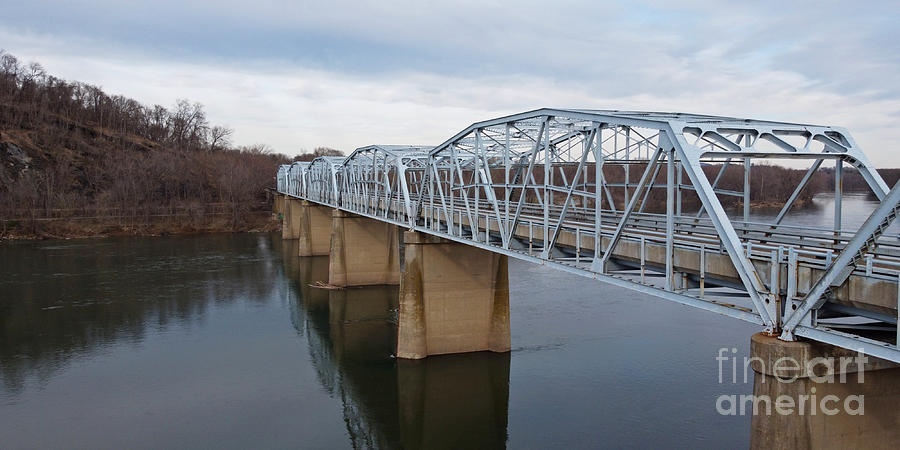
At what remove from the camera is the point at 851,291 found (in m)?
9.34

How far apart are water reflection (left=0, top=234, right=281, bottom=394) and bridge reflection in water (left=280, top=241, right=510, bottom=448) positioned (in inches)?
313

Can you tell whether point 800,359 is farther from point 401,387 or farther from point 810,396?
point 401,387

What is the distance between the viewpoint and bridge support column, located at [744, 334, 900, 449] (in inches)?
378

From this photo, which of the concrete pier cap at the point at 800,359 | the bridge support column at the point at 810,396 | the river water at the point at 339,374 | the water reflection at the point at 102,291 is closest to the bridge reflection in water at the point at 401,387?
the river water at the point at 339,374

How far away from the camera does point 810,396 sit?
31.6 feet

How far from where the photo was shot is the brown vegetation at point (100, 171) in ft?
254

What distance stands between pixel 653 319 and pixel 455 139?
14.8 metres

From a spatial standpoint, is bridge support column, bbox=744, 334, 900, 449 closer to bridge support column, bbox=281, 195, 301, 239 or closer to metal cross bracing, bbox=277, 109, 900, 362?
metal cross bracing, bbox=277, 109, 900, 362

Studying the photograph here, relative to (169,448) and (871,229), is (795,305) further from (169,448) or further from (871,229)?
(169,448)

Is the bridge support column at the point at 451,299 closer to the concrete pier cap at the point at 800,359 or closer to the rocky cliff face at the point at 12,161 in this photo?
the concrete pier cap at the point at 800,359

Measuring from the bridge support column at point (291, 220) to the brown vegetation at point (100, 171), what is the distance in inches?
424

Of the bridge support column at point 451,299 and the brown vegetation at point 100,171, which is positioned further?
the brown vegetation at point 100,171

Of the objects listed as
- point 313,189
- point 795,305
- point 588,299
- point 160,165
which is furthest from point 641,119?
point 160,165

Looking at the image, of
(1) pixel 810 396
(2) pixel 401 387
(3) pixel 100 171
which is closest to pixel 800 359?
(1) pixel 810 396
